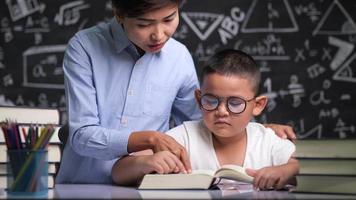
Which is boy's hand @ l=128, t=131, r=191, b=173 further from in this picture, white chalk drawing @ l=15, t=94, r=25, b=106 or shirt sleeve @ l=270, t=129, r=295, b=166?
white chalk drawing @ l=15, t=94, r=25, b=106

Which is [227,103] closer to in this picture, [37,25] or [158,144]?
[158,144]

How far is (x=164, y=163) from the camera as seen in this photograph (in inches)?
57.6

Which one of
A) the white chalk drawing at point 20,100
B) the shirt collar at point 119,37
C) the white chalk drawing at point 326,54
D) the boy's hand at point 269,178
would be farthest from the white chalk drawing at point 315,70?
the boy's hand at point 269,178

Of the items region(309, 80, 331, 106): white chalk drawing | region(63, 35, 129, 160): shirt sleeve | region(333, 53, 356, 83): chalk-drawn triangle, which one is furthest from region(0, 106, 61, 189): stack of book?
region(333, 53, 356, 83): chalk-drawn triangle

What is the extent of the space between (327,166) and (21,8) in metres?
2.07

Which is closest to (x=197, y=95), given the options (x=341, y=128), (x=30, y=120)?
(x=30, y=120)

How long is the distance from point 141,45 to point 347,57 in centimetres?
162

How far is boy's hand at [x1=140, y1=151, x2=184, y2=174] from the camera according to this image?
4.80ft

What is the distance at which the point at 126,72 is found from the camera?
176cm

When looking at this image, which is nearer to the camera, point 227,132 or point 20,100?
point 227,132

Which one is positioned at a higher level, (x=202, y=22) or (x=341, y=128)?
(x=202, y=22)

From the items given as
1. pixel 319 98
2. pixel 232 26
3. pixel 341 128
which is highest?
Answer: pixel 232 26

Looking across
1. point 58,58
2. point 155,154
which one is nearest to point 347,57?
point 58,58

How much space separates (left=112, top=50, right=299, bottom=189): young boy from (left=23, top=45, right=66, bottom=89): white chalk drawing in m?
1.42
